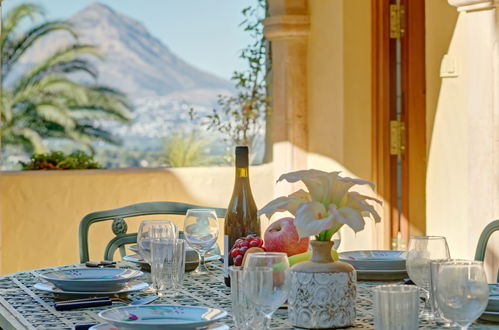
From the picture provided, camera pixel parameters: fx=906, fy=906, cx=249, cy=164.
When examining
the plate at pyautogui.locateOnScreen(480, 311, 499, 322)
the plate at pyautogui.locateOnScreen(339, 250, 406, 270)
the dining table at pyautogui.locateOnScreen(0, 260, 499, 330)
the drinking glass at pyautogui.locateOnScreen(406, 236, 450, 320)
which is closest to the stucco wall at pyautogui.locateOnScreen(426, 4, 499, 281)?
the plate at pyautogui.locateOnScreen(339, 250, 406, 270)

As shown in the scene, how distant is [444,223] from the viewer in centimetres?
406

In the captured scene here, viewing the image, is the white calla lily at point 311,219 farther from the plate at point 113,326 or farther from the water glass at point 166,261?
the water glass at point 166,261

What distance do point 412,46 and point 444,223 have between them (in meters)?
0.99

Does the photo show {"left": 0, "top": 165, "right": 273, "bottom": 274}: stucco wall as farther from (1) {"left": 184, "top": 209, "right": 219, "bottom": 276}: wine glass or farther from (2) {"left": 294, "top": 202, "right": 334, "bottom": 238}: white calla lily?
(2) {"left": 294, "top": 202, "right": 334, "bottom": 238}: white calla lily

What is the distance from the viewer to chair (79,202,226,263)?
114 inches

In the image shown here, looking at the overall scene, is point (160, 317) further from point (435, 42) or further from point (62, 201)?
point (62, 201)

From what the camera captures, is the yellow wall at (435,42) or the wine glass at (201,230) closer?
the wine glass at (201,230)

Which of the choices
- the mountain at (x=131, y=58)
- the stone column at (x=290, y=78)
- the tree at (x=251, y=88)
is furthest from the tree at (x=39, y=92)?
the mountain at (x=131, y=58)

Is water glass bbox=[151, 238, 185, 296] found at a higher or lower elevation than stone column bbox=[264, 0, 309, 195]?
lower

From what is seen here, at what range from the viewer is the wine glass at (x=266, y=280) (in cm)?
165

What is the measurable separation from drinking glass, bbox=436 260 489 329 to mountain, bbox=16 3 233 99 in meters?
20.8

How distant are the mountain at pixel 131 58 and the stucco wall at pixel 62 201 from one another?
17140 millimetres

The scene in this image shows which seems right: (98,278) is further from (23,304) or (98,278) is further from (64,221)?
(64,221)

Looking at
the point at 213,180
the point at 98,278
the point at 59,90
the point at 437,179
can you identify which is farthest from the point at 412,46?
the point at 59,90
